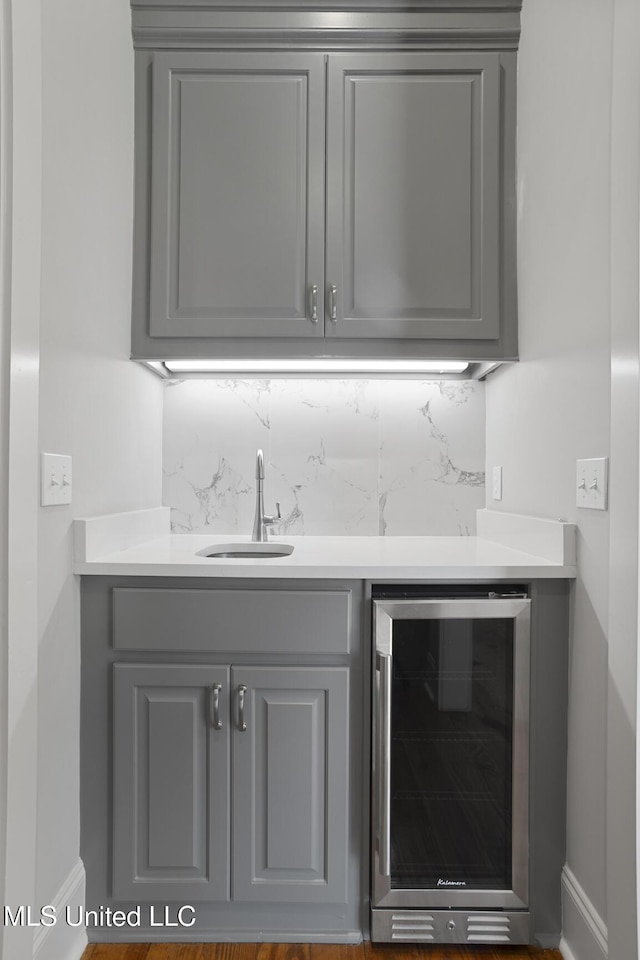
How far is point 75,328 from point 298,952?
1.61 metres

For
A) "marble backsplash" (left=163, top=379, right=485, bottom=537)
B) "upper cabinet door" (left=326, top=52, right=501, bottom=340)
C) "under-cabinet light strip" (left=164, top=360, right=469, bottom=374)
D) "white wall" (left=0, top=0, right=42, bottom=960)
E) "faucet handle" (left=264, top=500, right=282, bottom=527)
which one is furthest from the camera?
"marble backsplash" (left=163, top=379, right=485, bottom=537)

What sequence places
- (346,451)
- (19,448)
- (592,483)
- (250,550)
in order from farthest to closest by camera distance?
(346,451)
(250,550)
(592,483)
(19,448)

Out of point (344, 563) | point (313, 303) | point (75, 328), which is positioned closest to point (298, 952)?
point (344, 563)

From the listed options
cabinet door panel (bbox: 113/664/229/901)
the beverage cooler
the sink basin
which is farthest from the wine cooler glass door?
the sink basin

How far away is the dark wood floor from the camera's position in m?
1.51

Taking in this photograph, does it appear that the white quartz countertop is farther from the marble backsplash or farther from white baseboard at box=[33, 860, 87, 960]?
white baseboard at box=[33, 860, 87, 960]

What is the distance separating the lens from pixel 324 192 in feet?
6.36

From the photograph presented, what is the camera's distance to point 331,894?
5.05 ft

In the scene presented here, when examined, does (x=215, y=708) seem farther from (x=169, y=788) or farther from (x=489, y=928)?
(x=489, y=928)

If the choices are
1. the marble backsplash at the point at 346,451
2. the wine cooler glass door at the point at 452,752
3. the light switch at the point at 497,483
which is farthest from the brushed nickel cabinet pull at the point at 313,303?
the wine cooler glass door at the point at 452,752

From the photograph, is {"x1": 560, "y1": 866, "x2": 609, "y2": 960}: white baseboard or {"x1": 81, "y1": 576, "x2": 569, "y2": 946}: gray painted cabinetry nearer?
{"x1": 560, "y1": 866, "x2": 609, "y2": 960}: white baseboard

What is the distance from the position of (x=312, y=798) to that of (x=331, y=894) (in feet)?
0.78

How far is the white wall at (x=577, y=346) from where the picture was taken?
53.7 inches

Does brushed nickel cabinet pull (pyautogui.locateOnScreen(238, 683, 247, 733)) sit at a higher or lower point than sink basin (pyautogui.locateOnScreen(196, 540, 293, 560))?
lower
